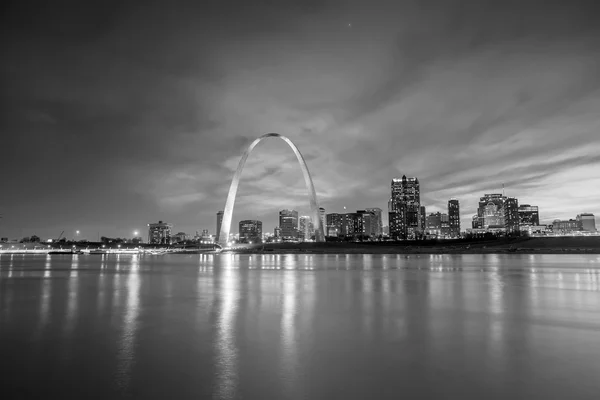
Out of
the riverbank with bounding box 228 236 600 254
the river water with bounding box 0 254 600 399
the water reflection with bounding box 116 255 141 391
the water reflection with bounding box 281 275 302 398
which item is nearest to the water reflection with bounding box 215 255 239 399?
the river water with bounding box 0 254 600 399

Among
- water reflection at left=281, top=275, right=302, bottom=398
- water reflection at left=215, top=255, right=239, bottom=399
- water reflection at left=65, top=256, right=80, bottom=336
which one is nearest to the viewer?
water reflection at left=215, top=255, right=239, bottom=399

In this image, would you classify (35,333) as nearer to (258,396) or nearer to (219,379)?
(219,379)

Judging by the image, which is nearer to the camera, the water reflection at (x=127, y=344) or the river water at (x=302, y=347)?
the river water at (x=302, y=347)

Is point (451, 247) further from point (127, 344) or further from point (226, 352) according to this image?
point (127, 344)

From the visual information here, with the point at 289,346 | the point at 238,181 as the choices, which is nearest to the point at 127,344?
the point at 289,346

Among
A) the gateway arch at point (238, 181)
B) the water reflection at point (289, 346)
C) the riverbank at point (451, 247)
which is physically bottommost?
the water reflection at point (289, 346)

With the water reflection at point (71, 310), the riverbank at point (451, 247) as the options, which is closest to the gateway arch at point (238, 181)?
the riverbank at point (451, 247)

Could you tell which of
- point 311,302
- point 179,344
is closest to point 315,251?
point 311,302

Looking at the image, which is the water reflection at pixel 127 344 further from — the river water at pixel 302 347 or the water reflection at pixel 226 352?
the water reflection at pixel 226 352

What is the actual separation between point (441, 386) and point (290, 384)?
2435 millimetres

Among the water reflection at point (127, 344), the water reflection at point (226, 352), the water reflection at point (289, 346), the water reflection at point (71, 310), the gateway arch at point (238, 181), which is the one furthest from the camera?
the gateway arch at point (238, 181)

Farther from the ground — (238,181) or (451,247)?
(238,181)

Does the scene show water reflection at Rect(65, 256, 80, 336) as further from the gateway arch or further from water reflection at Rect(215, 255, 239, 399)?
the gateway arch

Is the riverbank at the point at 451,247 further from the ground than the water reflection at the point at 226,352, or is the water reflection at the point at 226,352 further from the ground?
the riverbank at the point at 451,247
